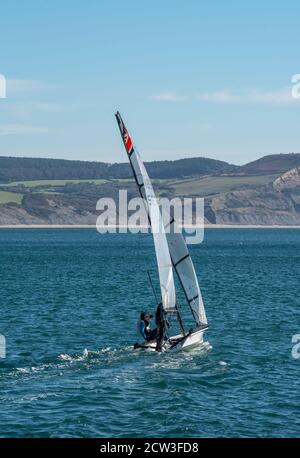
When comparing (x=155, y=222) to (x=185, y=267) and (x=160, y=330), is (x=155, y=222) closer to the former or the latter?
(x=185, y=267)

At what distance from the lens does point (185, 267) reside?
1606 inches

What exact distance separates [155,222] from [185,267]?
264 cm

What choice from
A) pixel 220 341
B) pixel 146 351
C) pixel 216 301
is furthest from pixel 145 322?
pixel 216 301

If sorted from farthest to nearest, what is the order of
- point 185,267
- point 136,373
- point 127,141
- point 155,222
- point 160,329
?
1. point 185,267
2. point 127,141
3. point 155,222
4. point 160,329
5. point 136,373

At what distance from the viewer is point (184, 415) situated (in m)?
29.1

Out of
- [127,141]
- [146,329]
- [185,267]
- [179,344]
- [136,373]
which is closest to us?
[136,373]

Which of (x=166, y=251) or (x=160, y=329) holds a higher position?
(x=166, y=251)

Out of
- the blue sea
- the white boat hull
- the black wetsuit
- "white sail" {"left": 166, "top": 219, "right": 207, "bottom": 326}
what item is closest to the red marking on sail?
"white sail" {"left": 166, "top": 219, "right": 207, "bottom": 326}

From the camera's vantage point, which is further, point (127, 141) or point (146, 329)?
point (127, 141)

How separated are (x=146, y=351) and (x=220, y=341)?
5.57 meters

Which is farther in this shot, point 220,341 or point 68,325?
point 68,325

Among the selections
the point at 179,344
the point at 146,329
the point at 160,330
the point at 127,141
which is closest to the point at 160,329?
the point at 160,330
